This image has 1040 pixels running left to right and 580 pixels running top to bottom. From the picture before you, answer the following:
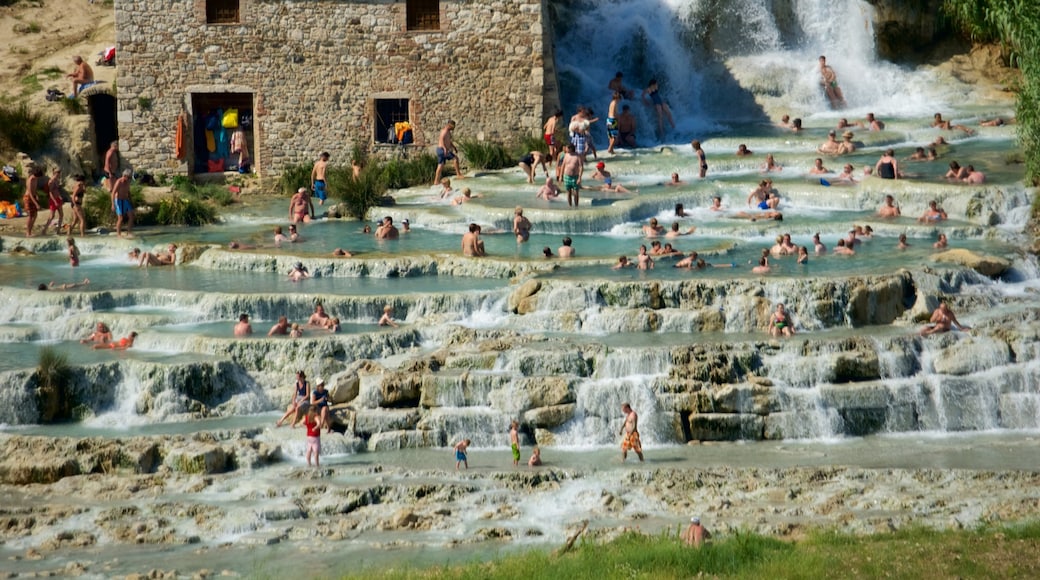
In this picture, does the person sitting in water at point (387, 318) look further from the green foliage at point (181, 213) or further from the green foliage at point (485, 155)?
the green foliage at point (485, 155)

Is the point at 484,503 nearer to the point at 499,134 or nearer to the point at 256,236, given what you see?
the point at 256,236

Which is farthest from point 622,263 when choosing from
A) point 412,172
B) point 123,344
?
point 412,172

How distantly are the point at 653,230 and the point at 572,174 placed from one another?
7.57 ft

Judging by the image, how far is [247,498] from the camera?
61.0 feet

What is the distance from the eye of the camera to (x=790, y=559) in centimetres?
1493

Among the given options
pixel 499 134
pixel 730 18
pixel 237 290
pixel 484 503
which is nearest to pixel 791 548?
pixel 484 503

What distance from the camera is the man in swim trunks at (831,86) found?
119 ft

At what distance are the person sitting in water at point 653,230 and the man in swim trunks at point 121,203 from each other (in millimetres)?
9581

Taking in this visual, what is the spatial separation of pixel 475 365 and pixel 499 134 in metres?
12.3

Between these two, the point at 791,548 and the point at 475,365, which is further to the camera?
the point at 475,365

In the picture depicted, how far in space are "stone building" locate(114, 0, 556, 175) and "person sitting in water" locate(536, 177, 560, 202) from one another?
3.32 m

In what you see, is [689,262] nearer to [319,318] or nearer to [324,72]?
[319,318]

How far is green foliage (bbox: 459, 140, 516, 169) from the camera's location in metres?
32.7

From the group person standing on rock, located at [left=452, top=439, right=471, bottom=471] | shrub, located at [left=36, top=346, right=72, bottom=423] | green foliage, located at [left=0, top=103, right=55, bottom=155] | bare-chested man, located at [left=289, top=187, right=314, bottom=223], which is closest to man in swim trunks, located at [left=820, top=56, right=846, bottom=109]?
bare-chested man, located at [left=289, top=187, right=314, bottom=223]
